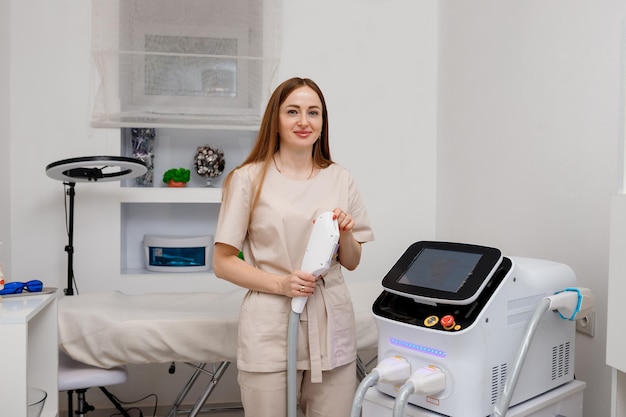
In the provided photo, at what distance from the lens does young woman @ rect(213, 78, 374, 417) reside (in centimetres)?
157

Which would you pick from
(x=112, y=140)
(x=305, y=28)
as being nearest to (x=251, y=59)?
(x=305, y=28)

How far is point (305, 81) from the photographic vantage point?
1.64 m

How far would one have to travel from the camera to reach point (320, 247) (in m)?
1.46

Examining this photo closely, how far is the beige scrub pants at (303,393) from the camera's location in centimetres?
156

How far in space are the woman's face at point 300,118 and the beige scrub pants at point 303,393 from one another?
0.61m

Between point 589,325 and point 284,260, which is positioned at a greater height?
point 284,260

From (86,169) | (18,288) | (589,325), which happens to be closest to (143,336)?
(18,288)

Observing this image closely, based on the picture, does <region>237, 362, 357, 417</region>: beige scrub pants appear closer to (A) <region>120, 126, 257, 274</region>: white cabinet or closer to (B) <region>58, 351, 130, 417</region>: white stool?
(B) <region>58, 351, 130, 417</region>: white stool

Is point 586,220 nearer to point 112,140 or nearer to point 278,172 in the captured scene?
point 278,172

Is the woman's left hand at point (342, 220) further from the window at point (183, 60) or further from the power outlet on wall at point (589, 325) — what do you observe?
the window at point (183, 60)

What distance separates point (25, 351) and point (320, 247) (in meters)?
0.77

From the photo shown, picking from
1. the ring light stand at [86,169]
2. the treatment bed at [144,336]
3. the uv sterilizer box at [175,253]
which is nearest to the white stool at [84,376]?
the treatment bed at [144,336]

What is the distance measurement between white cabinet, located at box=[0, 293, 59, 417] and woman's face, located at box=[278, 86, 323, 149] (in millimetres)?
810

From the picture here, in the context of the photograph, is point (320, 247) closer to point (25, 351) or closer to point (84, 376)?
point (25, 351)
